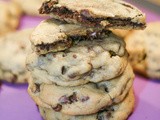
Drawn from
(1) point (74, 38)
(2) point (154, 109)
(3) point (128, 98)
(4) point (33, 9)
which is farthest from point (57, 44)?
(4) point (33, 9)

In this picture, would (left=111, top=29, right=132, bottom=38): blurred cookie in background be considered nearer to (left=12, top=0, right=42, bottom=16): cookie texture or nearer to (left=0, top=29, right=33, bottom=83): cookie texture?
(left=0, top=29, right=33, bottom=83): cookie texture

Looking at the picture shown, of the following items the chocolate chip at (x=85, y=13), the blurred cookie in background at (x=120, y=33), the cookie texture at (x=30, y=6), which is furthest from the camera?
the cookie texture at (x=30, y=6)

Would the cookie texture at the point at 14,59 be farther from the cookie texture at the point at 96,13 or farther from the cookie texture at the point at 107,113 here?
the cookie texture at the point at 96,13

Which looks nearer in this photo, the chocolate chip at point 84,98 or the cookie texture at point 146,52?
the chocolate chip at point 84,98

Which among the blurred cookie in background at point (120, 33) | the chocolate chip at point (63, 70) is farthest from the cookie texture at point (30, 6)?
the chocolate chip at point (63, 70)

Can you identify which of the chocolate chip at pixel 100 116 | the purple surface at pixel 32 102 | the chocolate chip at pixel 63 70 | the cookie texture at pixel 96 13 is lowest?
the purple surface at pixel 32 102

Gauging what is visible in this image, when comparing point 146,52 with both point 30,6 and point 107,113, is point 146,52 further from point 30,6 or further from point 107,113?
point 30,6

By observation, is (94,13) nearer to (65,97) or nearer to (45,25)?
(45,25)

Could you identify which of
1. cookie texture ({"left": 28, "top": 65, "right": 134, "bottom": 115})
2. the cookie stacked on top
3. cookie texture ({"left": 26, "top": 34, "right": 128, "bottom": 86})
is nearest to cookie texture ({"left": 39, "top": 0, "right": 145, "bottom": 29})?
the cookie stacked on top
